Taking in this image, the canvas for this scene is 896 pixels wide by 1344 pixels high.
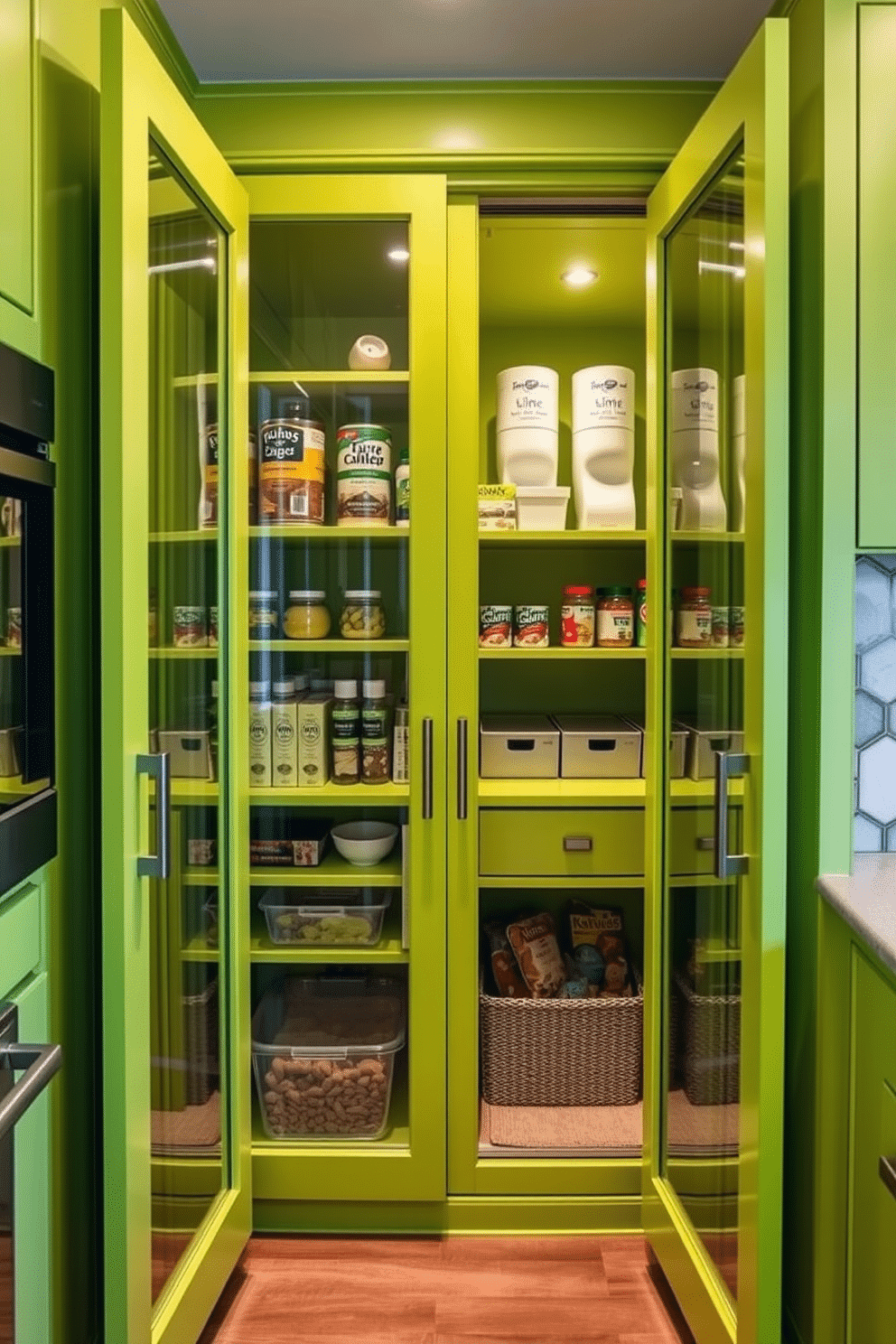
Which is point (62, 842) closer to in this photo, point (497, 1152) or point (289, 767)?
point (289, 767)

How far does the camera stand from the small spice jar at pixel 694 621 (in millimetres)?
1877

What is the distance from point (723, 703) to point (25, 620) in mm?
1096

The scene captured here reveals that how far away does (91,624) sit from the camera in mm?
1669

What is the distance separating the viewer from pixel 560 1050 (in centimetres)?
244

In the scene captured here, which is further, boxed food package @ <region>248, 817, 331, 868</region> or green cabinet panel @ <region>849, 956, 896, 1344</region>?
boxed food package @ <region>248, 817, 331, 868</region>

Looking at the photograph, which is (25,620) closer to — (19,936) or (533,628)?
(19,936)

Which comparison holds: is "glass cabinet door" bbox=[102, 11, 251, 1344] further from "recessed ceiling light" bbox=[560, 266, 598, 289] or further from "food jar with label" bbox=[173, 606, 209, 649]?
"recessed ceiling light" bbox=[560, 266, 598, 289]

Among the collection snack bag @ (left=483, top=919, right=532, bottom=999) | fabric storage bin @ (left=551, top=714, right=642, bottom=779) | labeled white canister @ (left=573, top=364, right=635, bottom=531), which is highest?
labeled white canister @ (left=573, top=364, right=635, bottom=531)

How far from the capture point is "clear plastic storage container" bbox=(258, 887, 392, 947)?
7.64ft

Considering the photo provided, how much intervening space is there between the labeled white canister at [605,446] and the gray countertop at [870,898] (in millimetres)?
1027

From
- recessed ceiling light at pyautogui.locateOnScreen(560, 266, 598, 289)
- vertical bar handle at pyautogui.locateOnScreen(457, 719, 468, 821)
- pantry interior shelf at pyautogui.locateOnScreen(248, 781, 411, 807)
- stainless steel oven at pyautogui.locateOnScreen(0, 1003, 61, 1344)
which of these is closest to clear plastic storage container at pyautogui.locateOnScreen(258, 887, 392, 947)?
pantry interior shelf at pyautogui.locateOnScreen(248, 781, 411, 807)

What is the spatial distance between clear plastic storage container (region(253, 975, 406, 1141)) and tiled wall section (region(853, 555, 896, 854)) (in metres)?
1.08

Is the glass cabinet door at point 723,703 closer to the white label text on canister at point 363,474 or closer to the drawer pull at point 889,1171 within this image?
the drawer pull at point 889,1171

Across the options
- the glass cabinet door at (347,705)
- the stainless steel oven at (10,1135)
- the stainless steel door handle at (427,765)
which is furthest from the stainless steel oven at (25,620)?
the stainless steel door handle at (427,765)
